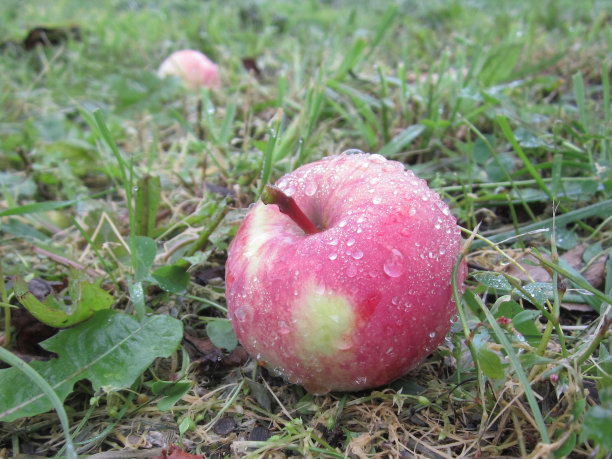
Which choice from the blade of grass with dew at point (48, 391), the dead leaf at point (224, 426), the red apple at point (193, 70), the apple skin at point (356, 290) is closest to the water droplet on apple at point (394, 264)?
→ the apple skin at point (356, 290)

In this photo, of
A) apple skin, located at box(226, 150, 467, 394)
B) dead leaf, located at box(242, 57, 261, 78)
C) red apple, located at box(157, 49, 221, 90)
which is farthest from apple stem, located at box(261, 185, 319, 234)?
dead leaf, located at box(242, 57, 261, 78)

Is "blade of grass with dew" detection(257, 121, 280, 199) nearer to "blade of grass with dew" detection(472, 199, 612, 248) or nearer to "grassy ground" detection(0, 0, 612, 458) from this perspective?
"grassy ground" detection(0, 0, 612, 458)

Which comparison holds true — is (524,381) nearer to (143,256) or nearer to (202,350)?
(202,350)

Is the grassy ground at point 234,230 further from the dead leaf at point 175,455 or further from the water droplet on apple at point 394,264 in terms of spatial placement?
the water droplet on apple at point 394,264

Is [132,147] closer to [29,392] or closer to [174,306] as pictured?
[174,306]

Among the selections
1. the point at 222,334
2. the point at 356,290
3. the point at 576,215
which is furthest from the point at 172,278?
the point at 576,215

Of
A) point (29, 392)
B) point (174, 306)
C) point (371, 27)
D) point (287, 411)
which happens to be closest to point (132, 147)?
point (174, 306)

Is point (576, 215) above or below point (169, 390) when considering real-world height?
above
